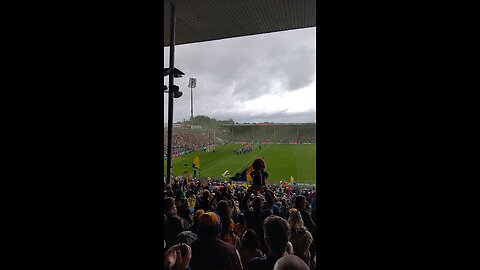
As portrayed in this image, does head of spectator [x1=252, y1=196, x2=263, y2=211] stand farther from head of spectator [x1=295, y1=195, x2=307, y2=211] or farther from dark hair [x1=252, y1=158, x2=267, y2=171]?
dark hair [x1=252, y1=158, x2=267, y2=171]

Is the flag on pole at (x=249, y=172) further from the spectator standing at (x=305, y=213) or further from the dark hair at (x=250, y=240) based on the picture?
the dark hair at (x=250, y=240)

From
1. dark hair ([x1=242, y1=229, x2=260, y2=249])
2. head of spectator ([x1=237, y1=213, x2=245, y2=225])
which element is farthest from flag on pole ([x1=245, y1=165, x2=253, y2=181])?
dark hair ([x1=242, y1=229, x2=260, y2=249])

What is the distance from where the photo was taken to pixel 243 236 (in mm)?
1603

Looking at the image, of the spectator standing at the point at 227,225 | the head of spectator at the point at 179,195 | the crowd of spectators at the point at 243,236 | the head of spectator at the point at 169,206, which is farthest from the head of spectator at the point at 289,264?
the head of spectator at the point at 179,195

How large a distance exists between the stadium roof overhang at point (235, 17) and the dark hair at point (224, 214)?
1.69 metres

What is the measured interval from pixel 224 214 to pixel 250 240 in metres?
0.33

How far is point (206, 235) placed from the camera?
1.43m

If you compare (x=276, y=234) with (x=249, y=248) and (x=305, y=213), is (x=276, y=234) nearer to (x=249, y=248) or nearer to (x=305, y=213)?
(x=249, y=248)

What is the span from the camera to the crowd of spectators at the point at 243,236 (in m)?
1.39

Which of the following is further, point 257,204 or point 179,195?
point 179,195

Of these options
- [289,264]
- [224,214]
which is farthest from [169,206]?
[289,264]
